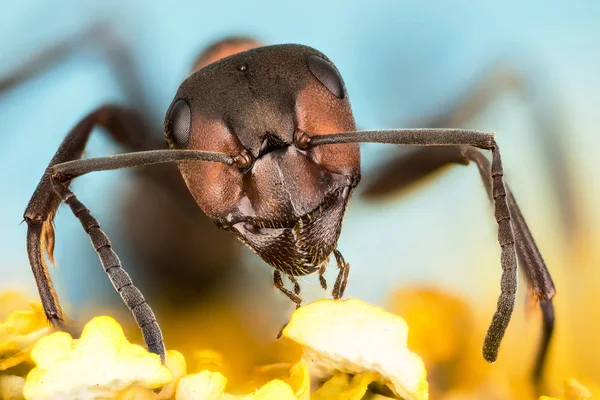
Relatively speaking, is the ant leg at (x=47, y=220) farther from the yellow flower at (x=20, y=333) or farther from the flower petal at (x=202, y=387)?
the flower petal at (x=202, y=387)

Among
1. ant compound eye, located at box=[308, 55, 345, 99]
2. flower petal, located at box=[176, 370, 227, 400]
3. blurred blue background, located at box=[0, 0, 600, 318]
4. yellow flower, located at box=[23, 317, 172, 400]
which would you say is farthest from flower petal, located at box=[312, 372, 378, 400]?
blurred blue background, located at box=[0, 0, 600, 318]

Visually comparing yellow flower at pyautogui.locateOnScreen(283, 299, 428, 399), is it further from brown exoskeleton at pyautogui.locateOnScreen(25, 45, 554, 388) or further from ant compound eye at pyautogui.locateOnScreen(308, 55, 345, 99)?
ant compound eye at pyautogui.locateOnScreen(308, 55, 345, 99)

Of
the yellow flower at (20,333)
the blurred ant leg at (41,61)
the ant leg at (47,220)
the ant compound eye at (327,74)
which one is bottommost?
the yellow flower at (20,333)

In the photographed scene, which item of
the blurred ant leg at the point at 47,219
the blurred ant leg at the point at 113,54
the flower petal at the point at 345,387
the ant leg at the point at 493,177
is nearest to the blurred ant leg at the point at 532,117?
the ant leg at the point at 493,177

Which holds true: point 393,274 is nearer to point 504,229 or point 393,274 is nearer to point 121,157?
point 504,229

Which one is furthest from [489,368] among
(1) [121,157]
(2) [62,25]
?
(2) [62,25]

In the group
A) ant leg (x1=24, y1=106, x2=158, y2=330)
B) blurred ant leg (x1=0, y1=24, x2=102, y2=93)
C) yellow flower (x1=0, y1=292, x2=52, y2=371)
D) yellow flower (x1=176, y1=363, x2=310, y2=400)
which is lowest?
yellow flower (x1=176, y1=363, x2=310, y2=400)
